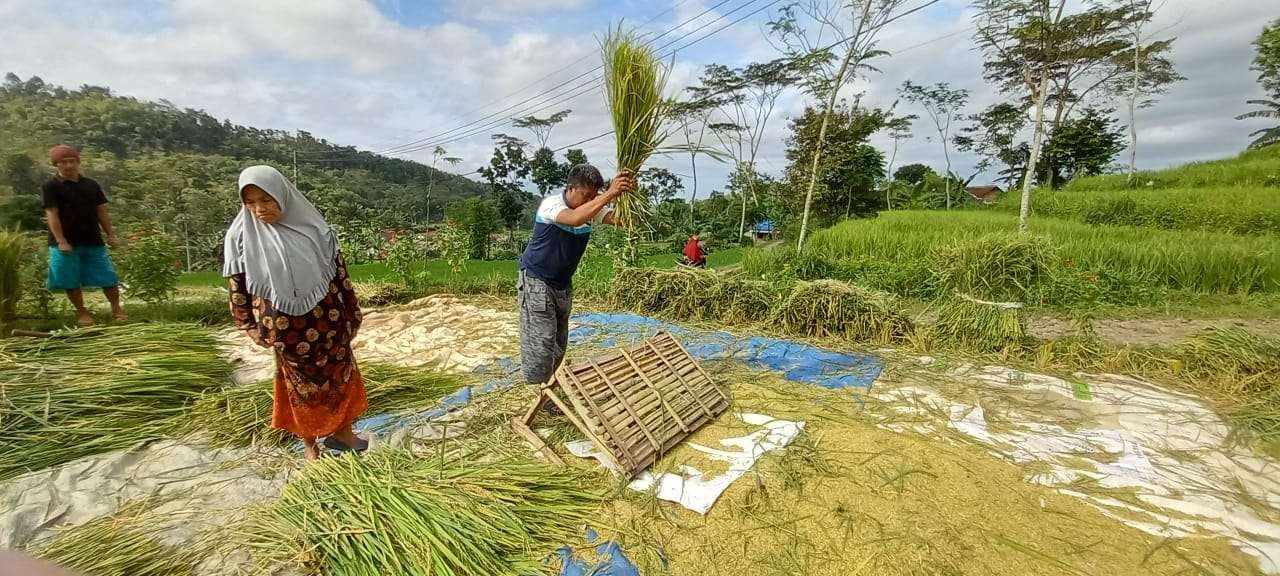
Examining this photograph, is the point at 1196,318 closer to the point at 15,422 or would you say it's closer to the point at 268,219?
the point at 268,219

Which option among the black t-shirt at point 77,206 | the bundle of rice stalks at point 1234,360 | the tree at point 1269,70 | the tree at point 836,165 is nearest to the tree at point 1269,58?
the tree at point 1269,70

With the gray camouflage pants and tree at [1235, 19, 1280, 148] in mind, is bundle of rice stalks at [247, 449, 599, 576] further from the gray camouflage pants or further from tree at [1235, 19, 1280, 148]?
tree at [1235, 19, 1280, 148]

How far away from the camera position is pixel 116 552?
1.81 metres

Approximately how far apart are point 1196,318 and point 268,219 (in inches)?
319

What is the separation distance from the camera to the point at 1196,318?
5473 mm

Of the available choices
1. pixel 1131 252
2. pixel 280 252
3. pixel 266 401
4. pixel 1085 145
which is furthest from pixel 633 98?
pixel 1085 145

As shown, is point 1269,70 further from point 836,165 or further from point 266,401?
point 266,401

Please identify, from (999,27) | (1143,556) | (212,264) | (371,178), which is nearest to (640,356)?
(1143,556)

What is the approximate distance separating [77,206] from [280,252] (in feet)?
11.8

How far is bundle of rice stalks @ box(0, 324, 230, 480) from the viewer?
8.12 feet

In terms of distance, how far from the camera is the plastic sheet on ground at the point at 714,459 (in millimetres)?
2238

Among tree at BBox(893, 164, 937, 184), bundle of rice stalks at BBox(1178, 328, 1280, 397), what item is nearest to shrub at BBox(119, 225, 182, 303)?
bundle of rice stalks at BBox(1178, 328, 1280, 397)

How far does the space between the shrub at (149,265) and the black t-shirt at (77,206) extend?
30.9 inches

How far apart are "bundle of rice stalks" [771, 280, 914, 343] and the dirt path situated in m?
1.37
